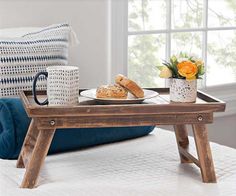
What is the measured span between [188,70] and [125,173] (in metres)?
0.35

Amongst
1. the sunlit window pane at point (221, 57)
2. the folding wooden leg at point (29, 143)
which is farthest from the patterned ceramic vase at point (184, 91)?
the sunlit window pane at point (221, 57)

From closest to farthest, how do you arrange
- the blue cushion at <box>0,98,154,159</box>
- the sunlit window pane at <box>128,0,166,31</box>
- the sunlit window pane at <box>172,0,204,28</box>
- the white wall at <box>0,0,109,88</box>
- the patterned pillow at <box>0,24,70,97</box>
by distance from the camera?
the blue cushion at <box>0,98,154,159</box> → the patterned pillow at <box>0,24,70,97</box> → the white wall at <box>0,0,109,88</box> → the sunlit window pane at <box>128,0,166,31</box> → the sunlit window pane at <box>172,0,204,28</box>

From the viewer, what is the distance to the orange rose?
164 centimetres

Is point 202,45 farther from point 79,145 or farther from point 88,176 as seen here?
point 88,176

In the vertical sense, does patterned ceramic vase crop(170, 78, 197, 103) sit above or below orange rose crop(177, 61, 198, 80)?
below

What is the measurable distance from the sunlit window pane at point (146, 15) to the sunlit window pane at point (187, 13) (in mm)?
67

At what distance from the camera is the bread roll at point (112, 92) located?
1670mm

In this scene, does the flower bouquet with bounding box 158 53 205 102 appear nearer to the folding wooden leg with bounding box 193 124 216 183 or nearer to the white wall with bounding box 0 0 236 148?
the folding wooden leg with bounding box 193 124 216 183

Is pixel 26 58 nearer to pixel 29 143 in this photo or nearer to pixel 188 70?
pixel 29 143

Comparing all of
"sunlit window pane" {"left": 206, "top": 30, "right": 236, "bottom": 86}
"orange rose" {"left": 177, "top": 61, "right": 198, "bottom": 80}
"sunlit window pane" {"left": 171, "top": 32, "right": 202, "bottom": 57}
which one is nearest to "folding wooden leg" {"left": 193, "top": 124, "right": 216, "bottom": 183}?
"orange rose" {"left": 177, "top": 61, "right": 198, "bottom": 80}

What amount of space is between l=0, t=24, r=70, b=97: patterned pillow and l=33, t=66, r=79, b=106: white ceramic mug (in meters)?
0.28

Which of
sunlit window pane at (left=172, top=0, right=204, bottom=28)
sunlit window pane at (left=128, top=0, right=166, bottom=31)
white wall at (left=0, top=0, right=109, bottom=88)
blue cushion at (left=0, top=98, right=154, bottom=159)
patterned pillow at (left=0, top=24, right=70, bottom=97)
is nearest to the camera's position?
blue cushion at (left=0, top=98, right=154, bottom=159)

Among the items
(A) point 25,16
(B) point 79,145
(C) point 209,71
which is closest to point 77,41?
(A) point 25,16

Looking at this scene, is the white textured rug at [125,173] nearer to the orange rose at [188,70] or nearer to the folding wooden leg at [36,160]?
the folding wooden leg at [36,160]
